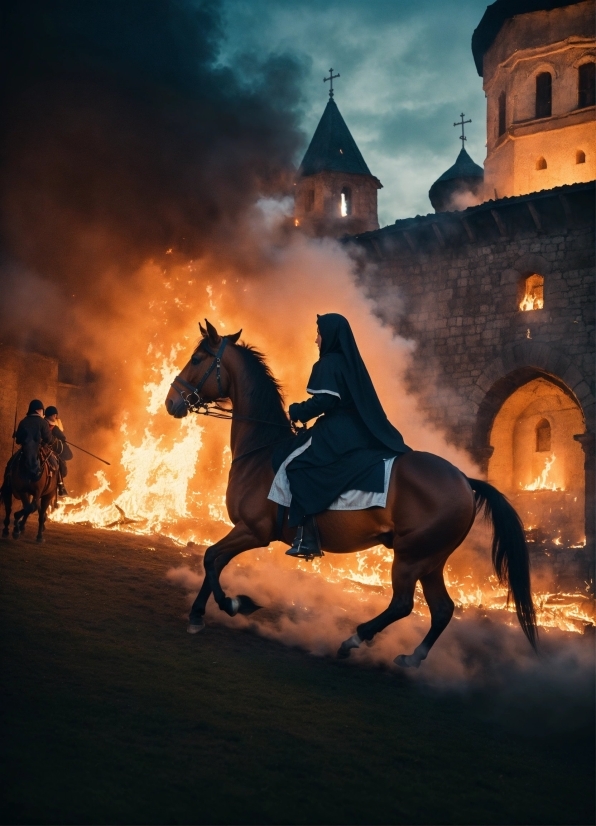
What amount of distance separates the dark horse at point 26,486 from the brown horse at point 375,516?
197 inches

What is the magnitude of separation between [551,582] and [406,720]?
12.7 m

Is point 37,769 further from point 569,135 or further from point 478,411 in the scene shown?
point 569,135

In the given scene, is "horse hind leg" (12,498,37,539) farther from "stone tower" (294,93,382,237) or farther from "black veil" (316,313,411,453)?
"stone tower" (294,93,382,237)

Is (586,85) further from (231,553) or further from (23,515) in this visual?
(231,553)

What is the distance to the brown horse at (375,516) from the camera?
24.2 feet

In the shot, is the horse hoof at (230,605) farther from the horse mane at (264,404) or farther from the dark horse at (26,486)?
the dark horse at (26,486)

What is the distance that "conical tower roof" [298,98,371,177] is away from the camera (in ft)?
125

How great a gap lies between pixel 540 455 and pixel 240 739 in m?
20.8

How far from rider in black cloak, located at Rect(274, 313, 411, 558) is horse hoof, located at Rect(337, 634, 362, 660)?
0.75 meters

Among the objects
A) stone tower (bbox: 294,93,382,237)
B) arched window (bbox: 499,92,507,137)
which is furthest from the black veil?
stone tower (bbox: 294,93,382,237)

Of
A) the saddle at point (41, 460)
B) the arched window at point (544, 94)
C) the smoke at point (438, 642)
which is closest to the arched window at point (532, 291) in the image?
the arched window at point (544, 94)

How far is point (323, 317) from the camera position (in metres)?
8.20

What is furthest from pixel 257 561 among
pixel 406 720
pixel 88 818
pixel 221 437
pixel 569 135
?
pixel 569 135

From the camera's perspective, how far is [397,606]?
7.33m
